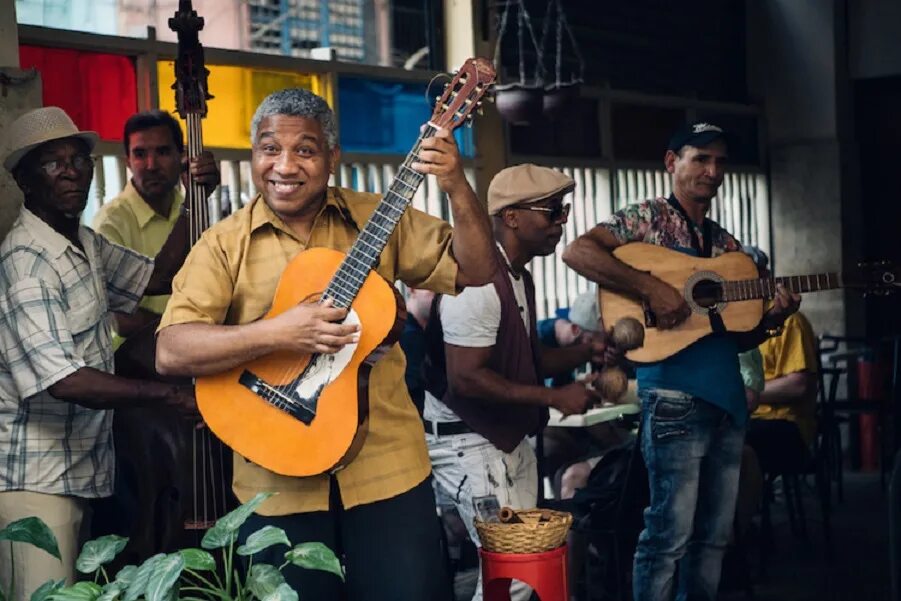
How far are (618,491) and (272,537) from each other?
342 cm

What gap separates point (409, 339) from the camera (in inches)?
255

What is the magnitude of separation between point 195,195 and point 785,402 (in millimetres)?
4116

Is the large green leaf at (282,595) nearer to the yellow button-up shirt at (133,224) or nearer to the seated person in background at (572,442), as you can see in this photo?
the yellow button-up shirt at (133,224)

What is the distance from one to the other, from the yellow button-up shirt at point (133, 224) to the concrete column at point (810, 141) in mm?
7419

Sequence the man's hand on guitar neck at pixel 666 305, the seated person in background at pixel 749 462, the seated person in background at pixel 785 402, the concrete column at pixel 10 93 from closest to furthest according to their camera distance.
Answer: the concrete column at pixel 10 93 → the man's hand on guitar neck at pixel 666 305 → the seated person in background at pixel 749 462 → the seated person in background at pixel 785 402

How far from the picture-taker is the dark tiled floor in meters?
6.75

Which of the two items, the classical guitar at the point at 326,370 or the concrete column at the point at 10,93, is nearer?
the classical guitar at the point at 326,370

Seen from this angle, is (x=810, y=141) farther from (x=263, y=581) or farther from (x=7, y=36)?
(x=263, y=581)

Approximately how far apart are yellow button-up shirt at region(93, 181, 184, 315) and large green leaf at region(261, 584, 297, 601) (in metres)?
2.94

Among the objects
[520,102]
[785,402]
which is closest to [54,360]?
[785,402]

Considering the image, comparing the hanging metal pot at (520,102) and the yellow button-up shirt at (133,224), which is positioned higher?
the hanging metal pot at (520,102)

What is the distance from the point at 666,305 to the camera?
17.6 ft

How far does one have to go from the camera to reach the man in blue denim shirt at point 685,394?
17.1 feet

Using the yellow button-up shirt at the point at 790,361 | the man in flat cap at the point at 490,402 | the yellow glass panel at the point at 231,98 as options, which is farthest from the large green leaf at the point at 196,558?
the yellow button-up shirt at the point at 790,361
